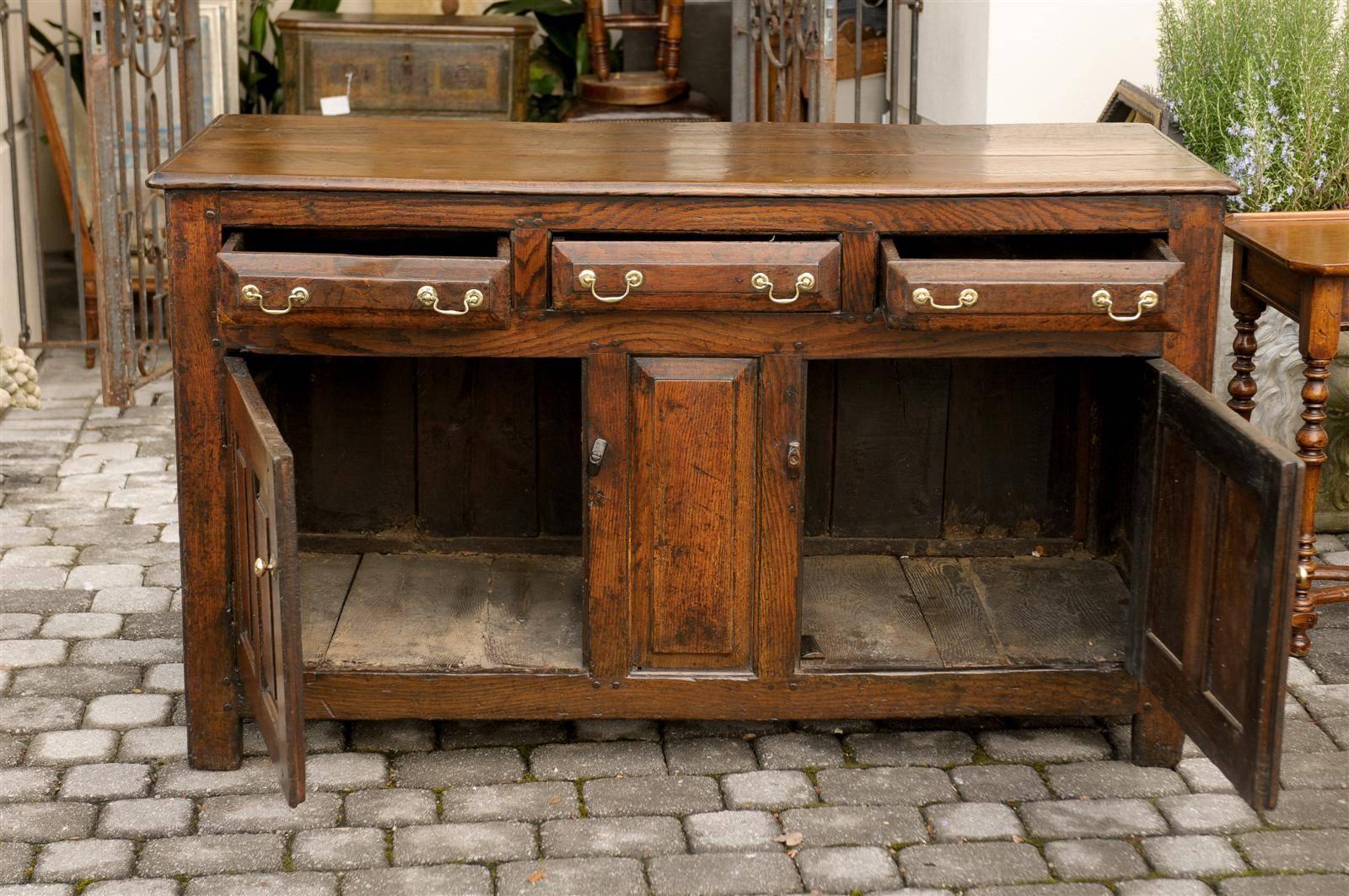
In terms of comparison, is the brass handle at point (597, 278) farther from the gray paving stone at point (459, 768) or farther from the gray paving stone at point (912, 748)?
the gray paving stone at point (912, 748)

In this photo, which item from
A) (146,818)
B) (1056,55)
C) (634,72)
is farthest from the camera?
(634,72)

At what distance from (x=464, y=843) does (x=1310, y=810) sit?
1576mm

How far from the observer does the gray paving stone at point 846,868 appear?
2.89 meters

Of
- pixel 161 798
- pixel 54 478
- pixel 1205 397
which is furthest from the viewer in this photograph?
pixel 54 478

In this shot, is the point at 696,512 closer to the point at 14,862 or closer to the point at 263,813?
the point at 263,813

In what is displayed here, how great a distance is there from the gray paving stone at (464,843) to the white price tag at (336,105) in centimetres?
466

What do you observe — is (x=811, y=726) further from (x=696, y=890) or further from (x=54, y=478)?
(x=54, y=478)

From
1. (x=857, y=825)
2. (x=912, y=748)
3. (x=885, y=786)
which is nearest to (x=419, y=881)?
(x=857, y=825)

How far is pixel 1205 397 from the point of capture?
9.36 ft

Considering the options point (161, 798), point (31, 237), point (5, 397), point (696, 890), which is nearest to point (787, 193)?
point (696, 890)

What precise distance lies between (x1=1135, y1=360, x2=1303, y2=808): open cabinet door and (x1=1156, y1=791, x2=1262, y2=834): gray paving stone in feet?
0.75

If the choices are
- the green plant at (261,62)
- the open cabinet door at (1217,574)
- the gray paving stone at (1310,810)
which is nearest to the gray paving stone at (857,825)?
the open cabinet door at (1217,574)

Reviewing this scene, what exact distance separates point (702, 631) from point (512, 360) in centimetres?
90

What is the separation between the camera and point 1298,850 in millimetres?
2996
